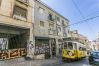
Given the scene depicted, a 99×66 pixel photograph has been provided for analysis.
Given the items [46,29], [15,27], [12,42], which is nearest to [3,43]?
[12,42]

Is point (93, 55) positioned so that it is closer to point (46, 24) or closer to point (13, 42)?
point (13, 42)

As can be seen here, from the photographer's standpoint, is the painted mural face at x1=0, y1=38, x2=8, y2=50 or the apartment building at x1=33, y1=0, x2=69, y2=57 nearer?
the painted mural face at x1=0, y1=38, x2=8, y2=50

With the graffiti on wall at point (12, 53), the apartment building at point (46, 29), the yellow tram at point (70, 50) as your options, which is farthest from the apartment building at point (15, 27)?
the yellow tram at point (70, 50)

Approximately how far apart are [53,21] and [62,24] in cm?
583

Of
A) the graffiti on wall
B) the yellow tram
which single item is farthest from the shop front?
the yellow tram

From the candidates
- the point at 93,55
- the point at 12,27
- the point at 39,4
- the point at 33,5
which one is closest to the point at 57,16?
the point at 39,4

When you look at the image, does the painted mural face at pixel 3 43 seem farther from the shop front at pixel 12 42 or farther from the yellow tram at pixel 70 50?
the yellow tram at pixel 70 50

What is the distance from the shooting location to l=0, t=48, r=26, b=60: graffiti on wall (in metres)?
18.0

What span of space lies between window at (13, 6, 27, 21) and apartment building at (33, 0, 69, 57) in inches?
120

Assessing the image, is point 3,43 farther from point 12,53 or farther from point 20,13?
point 20,13

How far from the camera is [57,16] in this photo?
118ft

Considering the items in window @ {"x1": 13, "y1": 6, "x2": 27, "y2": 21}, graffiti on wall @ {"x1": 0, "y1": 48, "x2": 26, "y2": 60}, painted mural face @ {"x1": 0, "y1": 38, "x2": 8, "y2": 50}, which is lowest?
graffiti on wall @ {"x1": 0, "y1": 48, "x2": 26, "y2": 60}

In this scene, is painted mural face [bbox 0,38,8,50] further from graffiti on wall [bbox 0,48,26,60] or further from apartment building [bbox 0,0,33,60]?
graffiti on wall [bbox 0,48,26,60]

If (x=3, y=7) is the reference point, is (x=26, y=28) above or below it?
below
